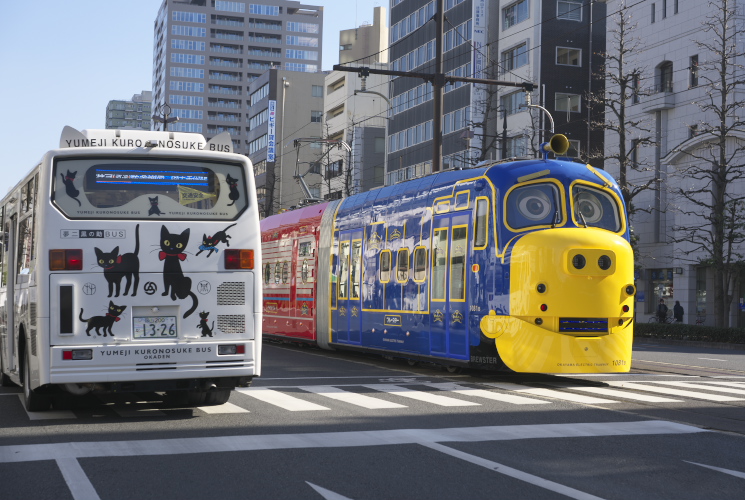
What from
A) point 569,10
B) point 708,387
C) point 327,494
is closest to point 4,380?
point 327,494

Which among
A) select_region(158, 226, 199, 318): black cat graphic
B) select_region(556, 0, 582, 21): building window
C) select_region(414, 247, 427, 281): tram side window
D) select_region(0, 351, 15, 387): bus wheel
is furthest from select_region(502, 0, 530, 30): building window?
select_region(158, 226, 199, 318): black cat graphic

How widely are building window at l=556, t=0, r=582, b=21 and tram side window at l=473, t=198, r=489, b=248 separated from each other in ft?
140

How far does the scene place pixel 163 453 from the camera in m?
8.68

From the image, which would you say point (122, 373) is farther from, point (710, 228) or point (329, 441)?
point (710, 228)

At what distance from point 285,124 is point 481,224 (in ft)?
307

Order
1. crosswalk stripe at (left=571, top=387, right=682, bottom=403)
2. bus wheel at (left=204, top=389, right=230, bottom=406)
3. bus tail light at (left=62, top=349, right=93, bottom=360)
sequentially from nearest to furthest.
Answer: bus tail light at (left=62, top=349, right=93, bottom=360) < bus wheel at (left=204, top=389, right=230, bottom=406) < crosswalk stripe at (left=571, top=387, right=682, bottom=403)

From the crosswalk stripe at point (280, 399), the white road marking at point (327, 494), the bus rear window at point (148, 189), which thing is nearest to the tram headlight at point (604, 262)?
the crosswalk stripe at point (280, 399)

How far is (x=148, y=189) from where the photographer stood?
1112 cm

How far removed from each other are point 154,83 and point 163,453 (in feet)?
606

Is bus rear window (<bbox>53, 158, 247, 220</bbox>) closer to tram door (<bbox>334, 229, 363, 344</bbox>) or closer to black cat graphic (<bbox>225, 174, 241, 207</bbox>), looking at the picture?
black cat graphic (<bbox>225, 174, 241, 207</bbox>)

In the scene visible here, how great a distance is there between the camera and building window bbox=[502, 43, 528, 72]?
5662cm

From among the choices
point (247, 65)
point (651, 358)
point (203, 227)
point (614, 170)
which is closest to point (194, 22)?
point (247, 65)

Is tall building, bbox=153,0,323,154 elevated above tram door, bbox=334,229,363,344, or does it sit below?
above

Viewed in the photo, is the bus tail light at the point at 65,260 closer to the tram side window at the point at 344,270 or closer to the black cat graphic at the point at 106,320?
the black cat graphic at the point at 106,320
